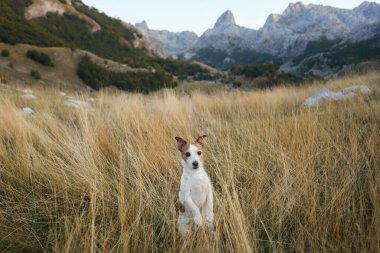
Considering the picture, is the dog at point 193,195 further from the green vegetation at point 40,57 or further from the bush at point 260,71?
the bush at point 260,71

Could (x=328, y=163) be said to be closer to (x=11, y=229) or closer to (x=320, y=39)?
(x=11, y=229)

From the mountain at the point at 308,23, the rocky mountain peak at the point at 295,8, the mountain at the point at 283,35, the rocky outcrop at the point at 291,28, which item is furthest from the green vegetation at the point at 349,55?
the rocky mountain peak at the point at 295,8

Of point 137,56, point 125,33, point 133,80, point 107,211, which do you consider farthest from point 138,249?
point 125,33

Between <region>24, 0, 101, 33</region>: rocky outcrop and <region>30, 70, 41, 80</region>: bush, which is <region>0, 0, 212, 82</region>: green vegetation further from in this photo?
<region>30, 70, 41, 80</region>: bush

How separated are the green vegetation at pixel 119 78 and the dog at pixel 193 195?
69.5 feet

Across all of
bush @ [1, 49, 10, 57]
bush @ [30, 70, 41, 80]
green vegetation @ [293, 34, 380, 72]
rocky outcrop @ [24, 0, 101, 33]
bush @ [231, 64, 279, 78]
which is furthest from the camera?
green vegetation @ [293, 34, 380, 72]

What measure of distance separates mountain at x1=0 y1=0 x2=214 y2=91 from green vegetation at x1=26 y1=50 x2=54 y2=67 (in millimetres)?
1390

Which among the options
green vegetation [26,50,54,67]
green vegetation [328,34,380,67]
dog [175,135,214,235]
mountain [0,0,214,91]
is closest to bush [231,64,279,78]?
mountain [0,0,214,91]

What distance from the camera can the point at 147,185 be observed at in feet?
8.51

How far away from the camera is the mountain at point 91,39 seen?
25.5 metres

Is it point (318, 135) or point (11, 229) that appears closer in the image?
point (11, 229)

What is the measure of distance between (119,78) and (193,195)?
84.0 feet

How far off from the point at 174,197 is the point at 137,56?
4157 cm

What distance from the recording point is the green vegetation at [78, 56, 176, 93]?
78.9 feet
